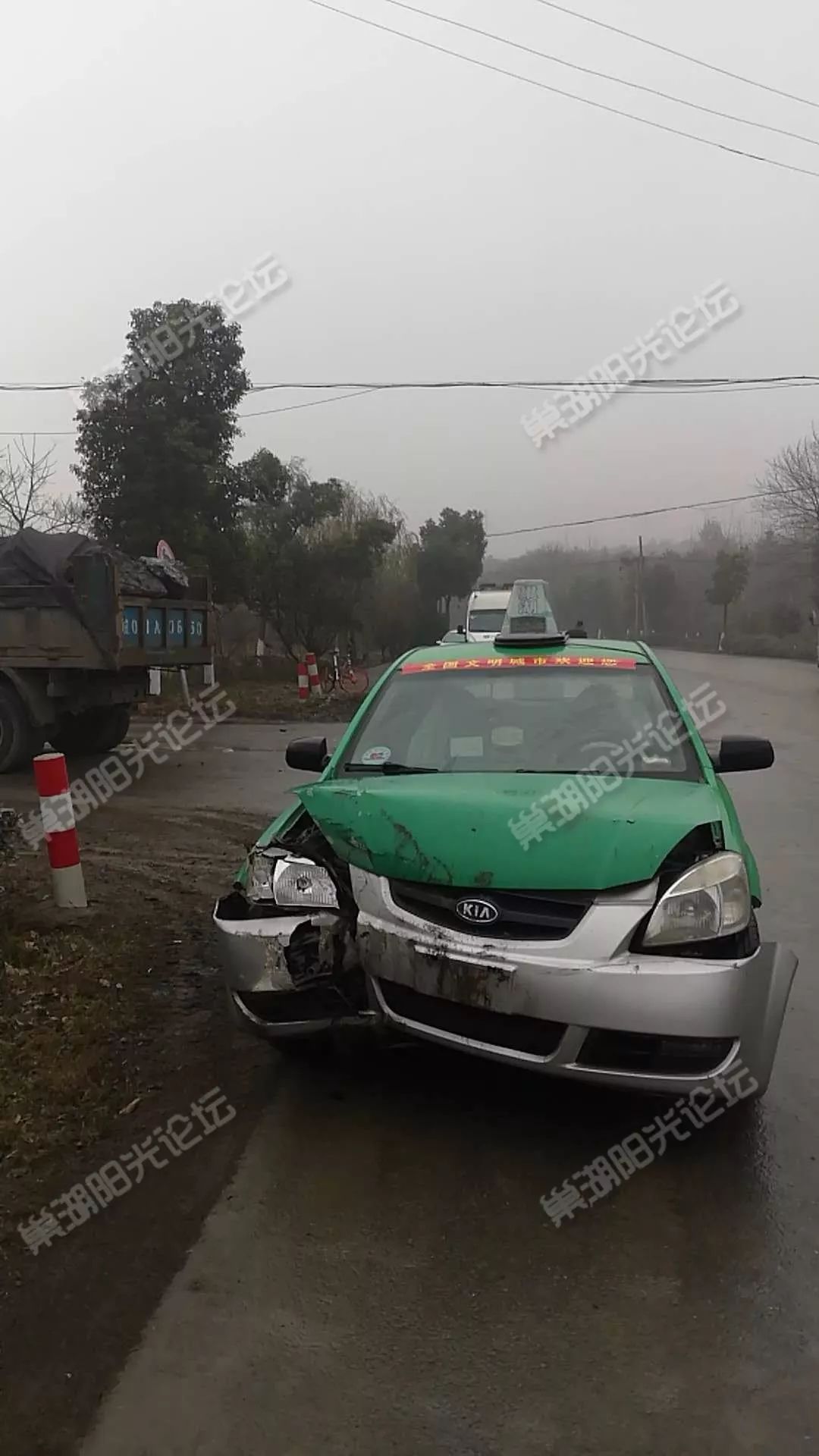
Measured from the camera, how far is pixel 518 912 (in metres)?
3.01

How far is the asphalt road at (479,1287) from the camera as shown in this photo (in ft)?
6.93

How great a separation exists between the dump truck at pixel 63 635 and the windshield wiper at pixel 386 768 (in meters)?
6.78

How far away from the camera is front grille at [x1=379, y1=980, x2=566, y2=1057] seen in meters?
2.97

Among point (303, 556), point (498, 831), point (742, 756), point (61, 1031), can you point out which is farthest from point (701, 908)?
point (303, 556)

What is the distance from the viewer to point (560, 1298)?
2518 mm

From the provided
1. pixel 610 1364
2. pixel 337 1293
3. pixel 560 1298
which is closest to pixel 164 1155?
pixel 337 1293

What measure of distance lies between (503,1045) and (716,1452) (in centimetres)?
116

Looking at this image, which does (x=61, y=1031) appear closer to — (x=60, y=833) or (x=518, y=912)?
(x=60, y=833)

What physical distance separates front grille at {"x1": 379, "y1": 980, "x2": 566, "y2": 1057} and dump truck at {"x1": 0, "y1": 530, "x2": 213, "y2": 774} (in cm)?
791

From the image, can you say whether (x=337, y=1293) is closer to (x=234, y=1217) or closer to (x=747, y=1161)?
(x=234, y=1217)

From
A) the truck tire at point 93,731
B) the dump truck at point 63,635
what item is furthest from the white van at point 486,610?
the dump truck at point 63,635

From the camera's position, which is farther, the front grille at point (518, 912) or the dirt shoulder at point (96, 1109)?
the front grille at point (518, 912)

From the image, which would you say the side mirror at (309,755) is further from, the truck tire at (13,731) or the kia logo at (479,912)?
the truck tire at (13,731)

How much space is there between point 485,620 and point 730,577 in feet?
142
